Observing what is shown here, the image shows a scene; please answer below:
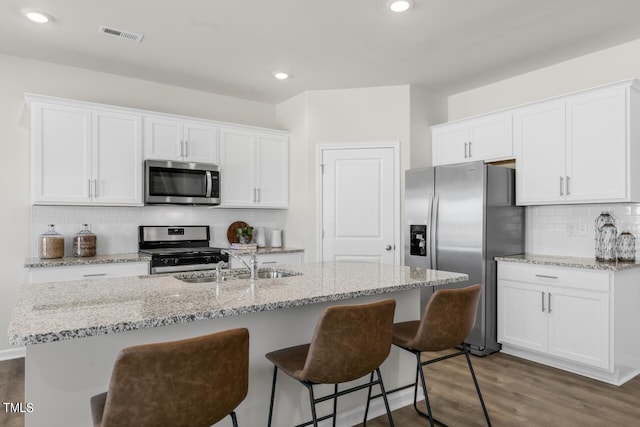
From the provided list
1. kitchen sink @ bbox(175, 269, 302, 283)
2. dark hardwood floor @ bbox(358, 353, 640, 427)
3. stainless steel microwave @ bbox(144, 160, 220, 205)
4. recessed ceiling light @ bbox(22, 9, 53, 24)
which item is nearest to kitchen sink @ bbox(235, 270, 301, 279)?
kitchen sink @ bbox(175, 269, 302, 283)

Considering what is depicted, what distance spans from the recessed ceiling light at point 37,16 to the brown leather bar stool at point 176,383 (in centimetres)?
283

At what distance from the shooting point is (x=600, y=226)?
357cm

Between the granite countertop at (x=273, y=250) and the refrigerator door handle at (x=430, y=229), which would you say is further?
the granite countertop at (x=273, y=250)

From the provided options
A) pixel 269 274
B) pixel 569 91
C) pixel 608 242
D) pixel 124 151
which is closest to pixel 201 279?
pixel 269 274

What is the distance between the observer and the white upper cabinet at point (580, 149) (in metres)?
3.23

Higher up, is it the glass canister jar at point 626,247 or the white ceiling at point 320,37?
the white ceiling at point 320,37

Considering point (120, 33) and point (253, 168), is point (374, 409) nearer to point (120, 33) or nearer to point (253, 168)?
point (253, 168)

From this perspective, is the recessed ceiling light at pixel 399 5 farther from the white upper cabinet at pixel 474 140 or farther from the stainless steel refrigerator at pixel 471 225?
the white upper cabinet at pixel 474 140

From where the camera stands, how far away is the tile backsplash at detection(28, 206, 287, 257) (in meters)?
3.89

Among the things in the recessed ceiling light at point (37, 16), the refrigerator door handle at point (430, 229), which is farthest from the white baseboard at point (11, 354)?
the refrigerator door handle at point (430, 229)

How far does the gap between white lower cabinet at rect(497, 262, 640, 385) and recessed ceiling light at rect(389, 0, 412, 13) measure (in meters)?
2.30

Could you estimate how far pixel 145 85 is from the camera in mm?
4426


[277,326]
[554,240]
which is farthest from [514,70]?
[277,326]

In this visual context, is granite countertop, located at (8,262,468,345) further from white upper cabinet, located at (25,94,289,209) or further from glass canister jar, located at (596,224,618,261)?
white upper cabinet, located at (25,94,289,209)
